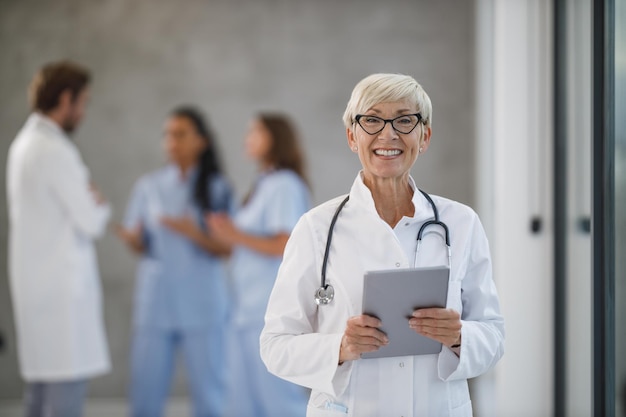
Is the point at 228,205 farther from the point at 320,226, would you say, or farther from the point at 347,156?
the point at 320,226

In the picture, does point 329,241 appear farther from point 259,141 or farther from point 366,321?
point 259,141

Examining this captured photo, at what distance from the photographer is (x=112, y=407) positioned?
3621 mm

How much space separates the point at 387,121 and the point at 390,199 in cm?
16

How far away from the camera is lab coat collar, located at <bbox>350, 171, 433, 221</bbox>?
1354 mm

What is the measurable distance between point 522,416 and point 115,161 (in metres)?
2.15

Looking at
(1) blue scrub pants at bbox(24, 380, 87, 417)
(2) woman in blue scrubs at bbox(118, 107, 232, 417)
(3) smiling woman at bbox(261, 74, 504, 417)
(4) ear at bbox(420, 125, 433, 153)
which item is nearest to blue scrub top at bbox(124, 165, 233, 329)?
(2) woman in blue scrubs at bbox(118, 107, 232, 417)

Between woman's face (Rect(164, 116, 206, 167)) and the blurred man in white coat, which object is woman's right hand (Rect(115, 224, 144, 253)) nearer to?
woman's face (Rect(164, 116, 206, 167))

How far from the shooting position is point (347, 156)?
3629mm

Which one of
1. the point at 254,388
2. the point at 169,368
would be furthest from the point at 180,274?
the point at 254,388

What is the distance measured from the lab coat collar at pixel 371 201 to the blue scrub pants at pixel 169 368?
2.08m

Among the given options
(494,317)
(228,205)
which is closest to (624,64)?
(494,317)

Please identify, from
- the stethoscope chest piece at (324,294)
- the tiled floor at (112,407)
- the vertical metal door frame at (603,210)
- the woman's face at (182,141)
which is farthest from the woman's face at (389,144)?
the tiled floor at (112,407)

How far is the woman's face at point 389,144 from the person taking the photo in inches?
52.3

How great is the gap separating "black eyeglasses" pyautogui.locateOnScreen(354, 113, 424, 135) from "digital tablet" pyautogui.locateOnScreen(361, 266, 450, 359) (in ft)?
0.89
